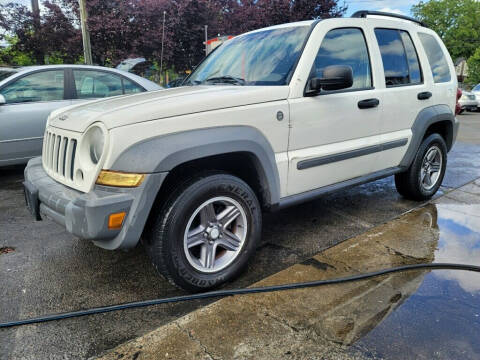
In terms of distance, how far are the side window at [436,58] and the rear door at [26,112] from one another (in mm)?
4549

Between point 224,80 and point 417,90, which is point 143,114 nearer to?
point 224,80

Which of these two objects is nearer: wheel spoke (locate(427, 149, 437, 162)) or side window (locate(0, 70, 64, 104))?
wheel spoke (locate(427, 149, 437, 162))

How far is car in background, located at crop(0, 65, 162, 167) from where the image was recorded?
478cm

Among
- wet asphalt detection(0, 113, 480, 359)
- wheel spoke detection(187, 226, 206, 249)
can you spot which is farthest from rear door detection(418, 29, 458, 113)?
wheel spoke detection(187, 226, 206, 249)

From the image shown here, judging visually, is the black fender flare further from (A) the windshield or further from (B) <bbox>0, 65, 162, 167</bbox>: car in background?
(B) <bbox>0, 65, 162, 167</bbox>: car in background

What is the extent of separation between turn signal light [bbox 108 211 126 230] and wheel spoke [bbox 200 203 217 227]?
1.80ft

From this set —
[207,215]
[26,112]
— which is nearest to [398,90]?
[207,215]

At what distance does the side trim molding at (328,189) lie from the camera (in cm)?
285

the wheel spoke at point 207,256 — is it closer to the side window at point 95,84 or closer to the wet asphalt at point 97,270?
the wet asphalt at point 97,270

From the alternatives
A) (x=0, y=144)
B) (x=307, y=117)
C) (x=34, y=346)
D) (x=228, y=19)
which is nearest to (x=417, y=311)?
(x=307, y=117)

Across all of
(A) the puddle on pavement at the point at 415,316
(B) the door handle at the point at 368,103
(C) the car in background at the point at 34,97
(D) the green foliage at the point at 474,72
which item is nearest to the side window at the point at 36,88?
(C) the car in background at the point at 34,97

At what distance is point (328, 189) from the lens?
315 centimetres

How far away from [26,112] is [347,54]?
13.2ft

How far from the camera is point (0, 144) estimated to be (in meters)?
4.73
